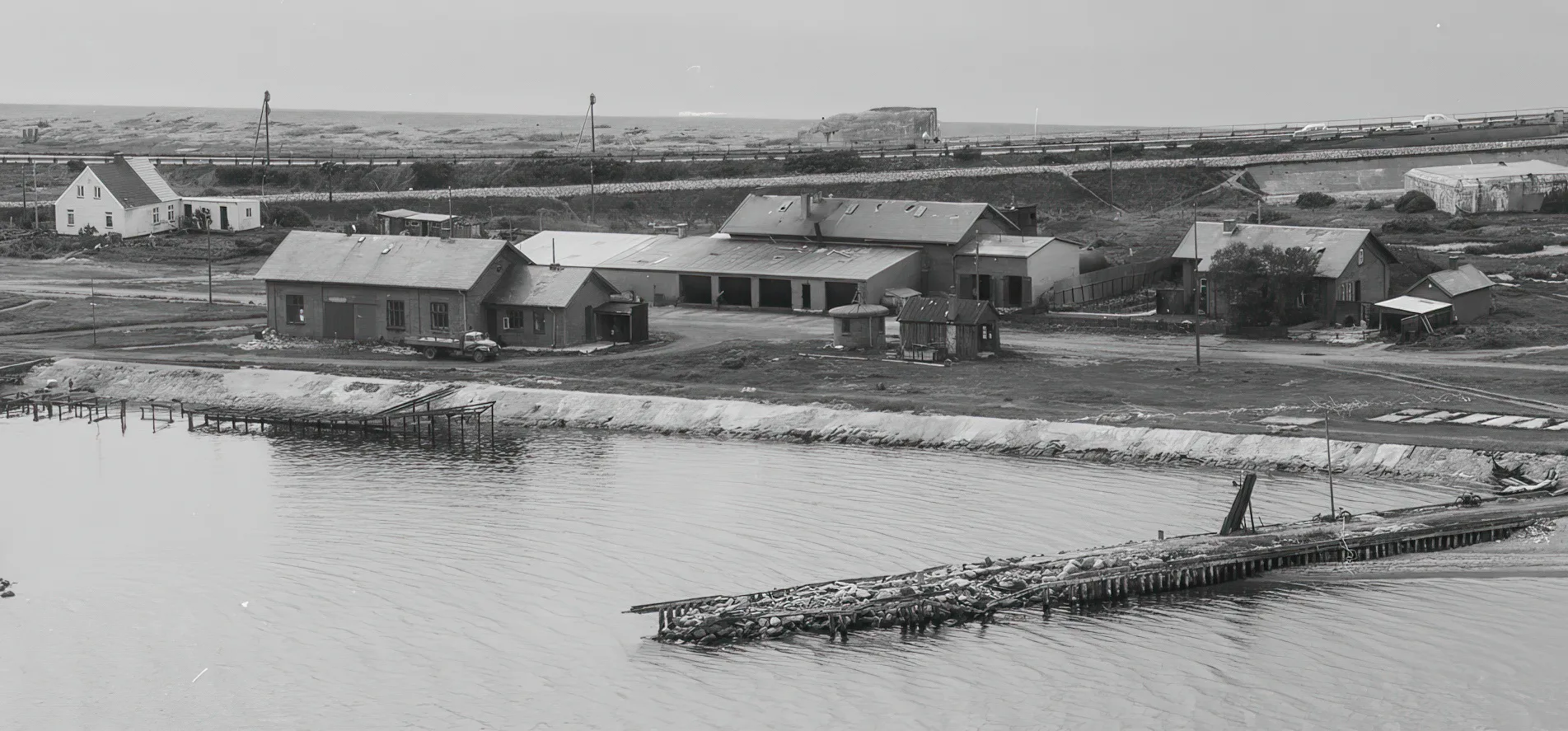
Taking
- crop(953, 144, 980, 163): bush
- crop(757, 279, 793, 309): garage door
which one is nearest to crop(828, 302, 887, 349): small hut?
crop(757, 279, 793, 309): garage door

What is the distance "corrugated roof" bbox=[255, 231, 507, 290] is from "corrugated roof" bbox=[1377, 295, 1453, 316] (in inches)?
1268

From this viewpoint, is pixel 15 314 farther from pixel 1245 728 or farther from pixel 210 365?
pixel 1245 728

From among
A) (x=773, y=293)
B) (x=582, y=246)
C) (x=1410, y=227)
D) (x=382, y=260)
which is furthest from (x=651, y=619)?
(x=1410, y=227)

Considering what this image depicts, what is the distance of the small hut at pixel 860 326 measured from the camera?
64.8 meters

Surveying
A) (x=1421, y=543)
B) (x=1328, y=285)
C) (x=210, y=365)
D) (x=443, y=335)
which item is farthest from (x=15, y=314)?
(x=1421, y=543)

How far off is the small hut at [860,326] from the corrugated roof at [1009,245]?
1111 centimetres

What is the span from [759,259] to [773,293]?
2238 millimetres

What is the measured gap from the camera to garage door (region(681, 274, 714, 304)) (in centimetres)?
7856

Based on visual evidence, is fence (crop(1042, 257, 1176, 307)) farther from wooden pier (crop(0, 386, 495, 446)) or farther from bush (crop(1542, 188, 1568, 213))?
bush (crop(1542, 188, 1568, 213))

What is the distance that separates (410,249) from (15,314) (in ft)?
65.8

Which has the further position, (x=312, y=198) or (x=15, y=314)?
(x=312, y=198)

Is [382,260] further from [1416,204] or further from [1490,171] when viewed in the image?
Result: [1490,171]

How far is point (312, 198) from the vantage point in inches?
4582

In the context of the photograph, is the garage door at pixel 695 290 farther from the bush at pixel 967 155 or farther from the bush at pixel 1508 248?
the bush at pixel 967 155
